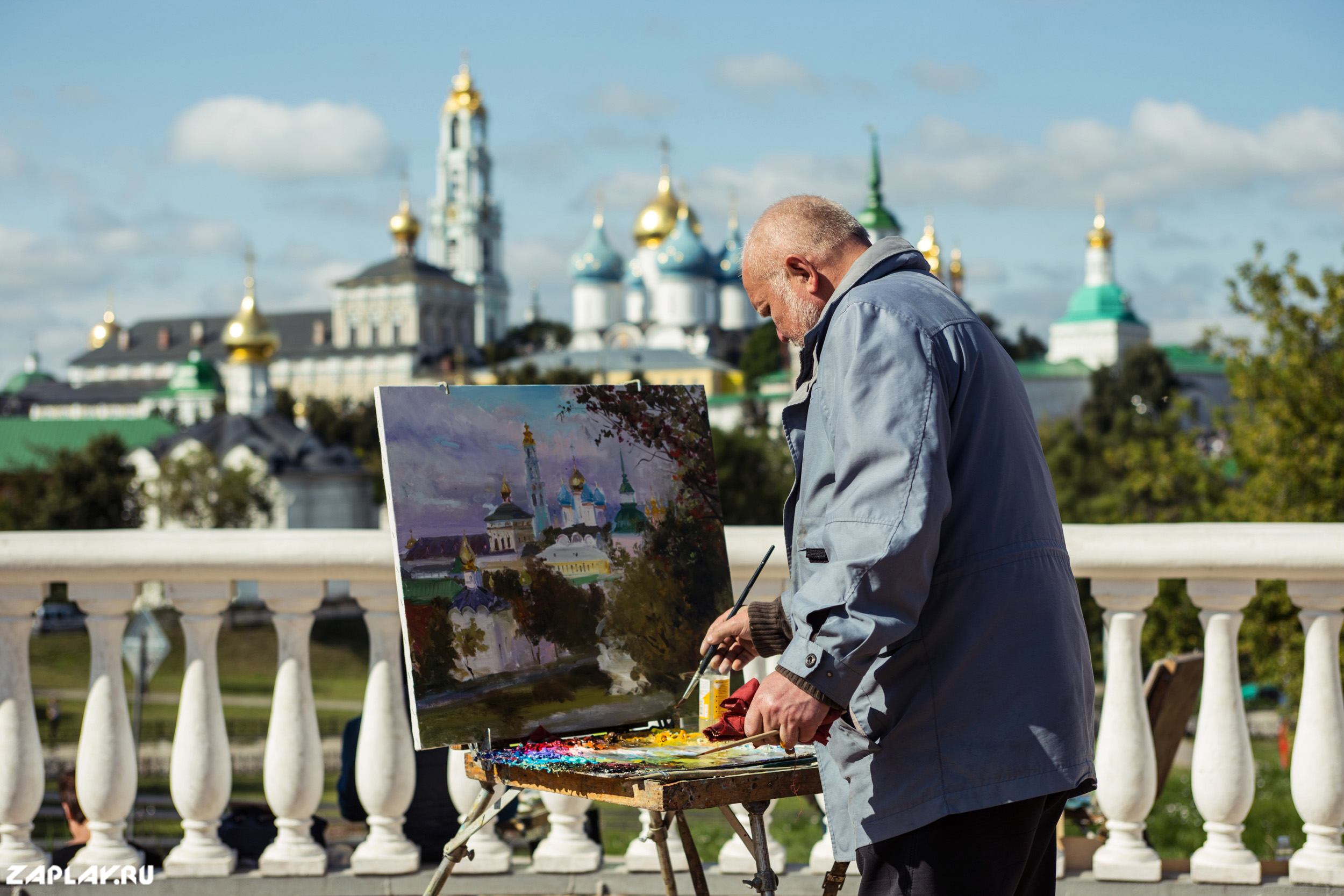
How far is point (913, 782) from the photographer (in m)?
2.74

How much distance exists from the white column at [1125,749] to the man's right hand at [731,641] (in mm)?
1477

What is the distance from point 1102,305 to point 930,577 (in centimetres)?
12427

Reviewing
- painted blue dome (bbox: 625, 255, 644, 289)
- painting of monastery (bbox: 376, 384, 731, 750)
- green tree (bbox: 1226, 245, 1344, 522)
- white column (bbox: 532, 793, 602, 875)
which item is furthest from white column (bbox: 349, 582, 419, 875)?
painted blue dome (bbox: 625, 255, 644, 289)

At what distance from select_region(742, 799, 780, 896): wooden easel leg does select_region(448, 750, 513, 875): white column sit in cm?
147

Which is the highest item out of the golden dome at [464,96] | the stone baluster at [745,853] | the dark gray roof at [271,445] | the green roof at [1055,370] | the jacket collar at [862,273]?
the golden dome at [464,96]

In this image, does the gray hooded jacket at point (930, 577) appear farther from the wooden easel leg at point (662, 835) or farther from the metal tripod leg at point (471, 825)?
the metal tripod leg at point (471, 825)

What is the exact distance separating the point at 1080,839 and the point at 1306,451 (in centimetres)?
1897

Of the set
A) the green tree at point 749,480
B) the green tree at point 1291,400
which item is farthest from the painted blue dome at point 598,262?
the green tree at point 1291,400

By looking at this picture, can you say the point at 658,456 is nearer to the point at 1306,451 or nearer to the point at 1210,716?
the point at 1210,716

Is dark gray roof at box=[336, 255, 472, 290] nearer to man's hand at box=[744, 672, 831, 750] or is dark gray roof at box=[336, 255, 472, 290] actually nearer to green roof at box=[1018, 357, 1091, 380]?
green roof at box=[1018, 357, 1091, 380]

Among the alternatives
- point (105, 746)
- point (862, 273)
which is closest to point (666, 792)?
point (862, 273)

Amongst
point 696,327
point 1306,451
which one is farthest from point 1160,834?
point 696,327

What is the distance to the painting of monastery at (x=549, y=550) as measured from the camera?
3.58 metres

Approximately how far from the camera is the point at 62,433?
293ft
